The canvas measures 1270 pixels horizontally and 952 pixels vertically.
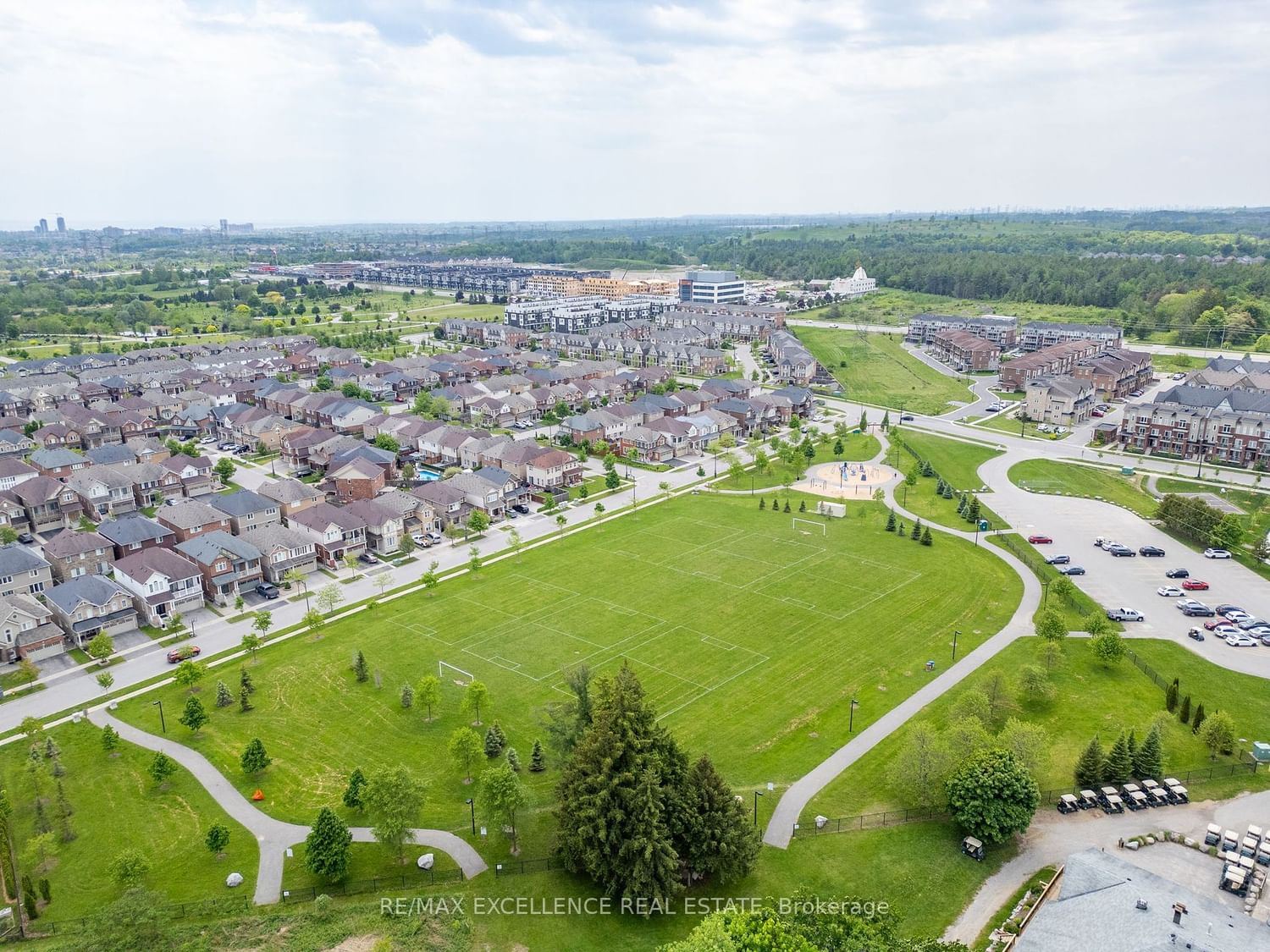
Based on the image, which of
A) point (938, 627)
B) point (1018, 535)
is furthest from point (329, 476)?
point (1018, 535)

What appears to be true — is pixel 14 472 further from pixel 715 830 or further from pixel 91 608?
pixel 715 830

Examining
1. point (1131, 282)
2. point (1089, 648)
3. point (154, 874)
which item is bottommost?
point (154, 874)

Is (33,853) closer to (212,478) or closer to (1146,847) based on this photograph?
(1146,847)

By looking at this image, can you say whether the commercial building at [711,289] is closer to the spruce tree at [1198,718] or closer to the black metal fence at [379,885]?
the spruce tree at [1198,718]

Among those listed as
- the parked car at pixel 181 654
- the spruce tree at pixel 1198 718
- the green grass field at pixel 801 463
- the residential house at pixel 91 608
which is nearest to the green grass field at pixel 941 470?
the green grass field at pixel 801 463

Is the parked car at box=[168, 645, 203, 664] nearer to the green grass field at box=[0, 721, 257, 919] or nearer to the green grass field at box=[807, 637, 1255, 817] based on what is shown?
the green grass field at box=[0, 721, 257, 919]

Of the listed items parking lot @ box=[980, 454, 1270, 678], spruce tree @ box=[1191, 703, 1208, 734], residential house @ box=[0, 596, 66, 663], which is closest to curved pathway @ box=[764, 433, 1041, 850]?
parking lot @ box=[980, 454, 1270, 678]

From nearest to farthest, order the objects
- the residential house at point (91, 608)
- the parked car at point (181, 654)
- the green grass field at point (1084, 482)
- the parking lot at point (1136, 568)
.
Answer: the parked car at point (181, 654) → the parking lot at point (1136, 568) → the residential house at point (91, 608) → the green grass field at point (1084, 482)
